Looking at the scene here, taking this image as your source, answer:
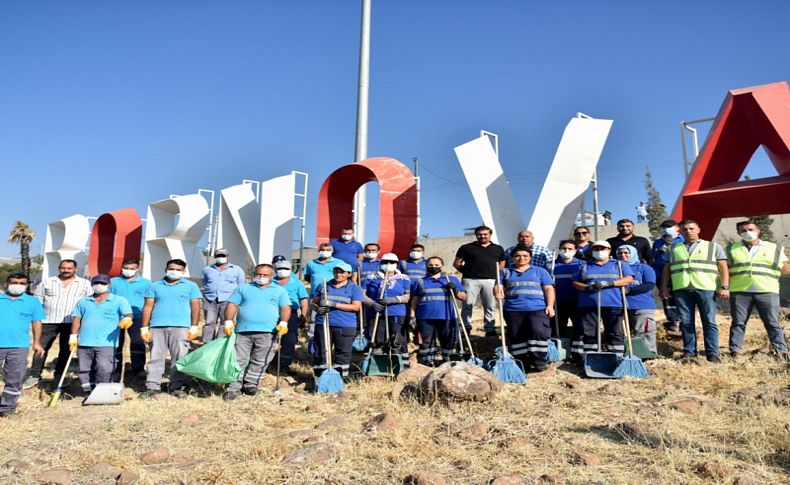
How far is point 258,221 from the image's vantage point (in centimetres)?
1227

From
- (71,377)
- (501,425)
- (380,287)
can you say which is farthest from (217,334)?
(501,425)

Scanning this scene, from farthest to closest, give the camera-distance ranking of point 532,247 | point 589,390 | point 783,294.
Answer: point 783,294 < point 532,247 < point 589,390

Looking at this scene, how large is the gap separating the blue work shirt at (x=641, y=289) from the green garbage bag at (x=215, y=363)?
4.50 metres

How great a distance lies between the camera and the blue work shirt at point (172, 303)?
6.91 m

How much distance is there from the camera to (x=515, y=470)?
384cm

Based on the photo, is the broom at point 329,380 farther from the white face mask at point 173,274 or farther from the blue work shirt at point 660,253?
the blue work shirt at point 660,253

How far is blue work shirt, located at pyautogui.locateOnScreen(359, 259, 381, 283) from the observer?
330 inches

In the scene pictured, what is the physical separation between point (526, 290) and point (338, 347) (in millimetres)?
2236

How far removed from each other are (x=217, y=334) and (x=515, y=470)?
18.0 ft

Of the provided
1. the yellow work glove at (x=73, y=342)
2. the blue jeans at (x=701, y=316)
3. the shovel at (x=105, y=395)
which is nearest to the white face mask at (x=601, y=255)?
the blue jeans at (x=701, y=316)

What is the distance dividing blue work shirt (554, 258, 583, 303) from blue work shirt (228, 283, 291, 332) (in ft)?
10.9

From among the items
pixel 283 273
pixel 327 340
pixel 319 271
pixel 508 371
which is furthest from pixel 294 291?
pixel 508 371

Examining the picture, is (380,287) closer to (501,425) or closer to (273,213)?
(501,425)

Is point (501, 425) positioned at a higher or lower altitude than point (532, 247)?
lower
